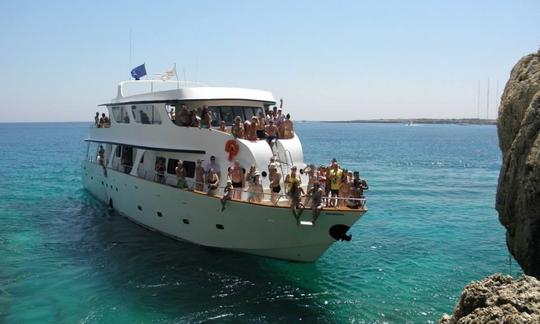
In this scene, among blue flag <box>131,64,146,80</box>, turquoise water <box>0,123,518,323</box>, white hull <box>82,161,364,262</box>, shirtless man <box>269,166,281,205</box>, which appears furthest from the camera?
blue flag <box>131,64,146,80</box>

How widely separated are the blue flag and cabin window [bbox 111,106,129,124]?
211 cm

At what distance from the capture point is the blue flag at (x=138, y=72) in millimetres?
20953

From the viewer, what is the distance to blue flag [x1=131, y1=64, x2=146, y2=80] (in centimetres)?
2095

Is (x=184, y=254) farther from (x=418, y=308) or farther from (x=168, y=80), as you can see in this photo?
(x=168, y=80)

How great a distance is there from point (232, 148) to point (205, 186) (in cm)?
135

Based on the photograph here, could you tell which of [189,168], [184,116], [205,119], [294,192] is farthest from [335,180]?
[184,116]

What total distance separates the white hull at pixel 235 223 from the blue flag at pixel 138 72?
20.4 ft

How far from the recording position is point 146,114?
54.6 ft

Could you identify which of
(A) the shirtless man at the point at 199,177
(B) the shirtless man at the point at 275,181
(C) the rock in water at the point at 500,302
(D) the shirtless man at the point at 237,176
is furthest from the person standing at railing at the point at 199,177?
(C) the rock in water at the point at 500,302

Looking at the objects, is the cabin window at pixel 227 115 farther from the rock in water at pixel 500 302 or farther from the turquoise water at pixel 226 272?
the rock in water at pixel 500 302

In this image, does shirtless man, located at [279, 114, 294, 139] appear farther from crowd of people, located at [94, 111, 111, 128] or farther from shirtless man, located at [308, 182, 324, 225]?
crowd of people, located at [94, 111, 111, 128]

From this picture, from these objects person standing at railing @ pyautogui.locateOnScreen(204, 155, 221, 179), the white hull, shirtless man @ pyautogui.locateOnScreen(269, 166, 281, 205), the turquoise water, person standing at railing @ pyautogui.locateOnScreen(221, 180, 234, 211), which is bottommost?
the turquoise water

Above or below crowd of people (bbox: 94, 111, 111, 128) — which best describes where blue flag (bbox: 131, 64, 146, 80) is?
above

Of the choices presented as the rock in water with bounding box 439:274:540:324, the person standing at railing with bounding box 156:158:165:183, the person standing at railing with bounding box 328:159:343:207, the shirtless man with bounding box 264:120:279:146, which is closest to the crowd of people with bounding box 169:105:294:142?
the shirtless man with bounding box 264:120:279:146
